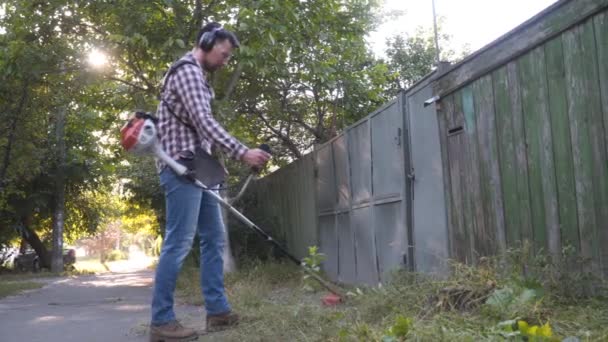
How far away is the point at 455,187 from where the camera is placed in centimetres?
486

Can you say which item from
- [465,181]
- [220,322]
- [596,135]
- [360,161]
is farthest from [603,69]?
[360,161]

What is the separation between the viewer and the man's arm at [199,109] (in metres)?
3.82

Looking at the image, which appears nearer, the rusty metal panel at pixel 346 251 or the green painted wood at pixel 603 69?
the green painted wood at pixel 603 69

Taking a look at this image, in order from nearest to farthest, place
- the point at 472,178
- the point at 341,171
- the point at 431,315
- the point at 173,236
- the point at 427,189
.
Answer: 1. the point at 431,315
2. the point at 173,236
3. the point at 472,178
4. the point at 427,189
5. the point at 341,171

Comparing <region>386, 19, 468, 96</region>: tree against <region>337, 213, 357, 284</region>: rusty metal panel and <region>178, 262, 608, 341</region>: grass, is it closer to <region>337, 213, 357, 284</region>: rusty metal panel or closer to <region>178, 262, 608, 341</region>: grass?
<region>337, 213, 357, 284</region>: rusty metal panel

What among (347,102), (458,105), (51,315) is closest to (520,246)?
(458,105)

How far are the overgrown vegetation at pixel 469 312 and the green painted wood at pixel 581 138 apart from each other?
19cm

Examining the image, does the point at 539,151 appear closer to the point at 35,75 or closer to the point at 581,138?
the point at 581,138

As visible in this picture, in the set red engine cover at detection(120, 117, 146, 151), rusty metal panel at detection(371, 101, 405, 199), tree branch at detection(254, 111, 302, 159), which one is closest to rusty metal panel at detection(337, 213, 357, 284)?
rusty metal panel at detection(371, 101, 405, 199)

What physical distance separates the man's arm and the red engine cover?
29cm

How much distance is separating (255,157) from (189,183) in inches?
17.2

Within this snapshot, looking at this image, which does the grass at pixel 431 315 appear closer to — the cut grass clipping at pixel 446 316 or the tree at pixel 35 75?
the cut grass clipping at pixel 446 316

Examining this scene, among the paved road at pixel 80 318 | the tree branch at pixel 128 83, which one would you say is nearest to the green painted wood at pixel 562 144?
the paved road at pixel 80 318

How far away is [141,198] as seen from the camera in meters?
18.3
